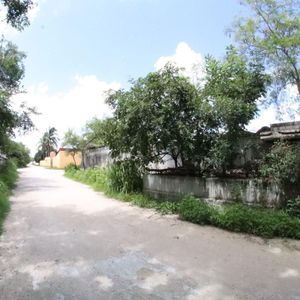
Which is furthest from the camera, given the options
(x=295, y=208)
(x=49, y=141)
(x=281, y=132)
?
(x=49, y=141)

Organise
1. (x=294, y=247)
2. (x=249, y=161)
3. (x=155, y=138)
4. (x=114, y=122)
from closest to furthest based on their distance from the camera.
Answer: (x=294, y=247) → (x=249, y=161) → (x=155, y=138) → (x=114, y=122)

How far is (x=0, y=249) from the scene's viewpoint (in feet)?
21.9

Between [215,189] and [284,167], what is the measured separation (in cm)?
220

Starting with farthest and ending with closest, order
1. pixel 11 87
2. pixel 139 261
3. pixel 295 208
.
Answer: pixel 11 87, pixel 295 208, pixel 139 261

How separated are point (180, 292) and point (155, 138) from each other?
630 centimetres

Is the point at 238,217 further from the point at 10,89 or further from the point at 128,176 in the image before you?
the point at 10,89

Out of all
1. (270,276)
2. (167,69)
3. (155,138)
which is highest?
(167,69)

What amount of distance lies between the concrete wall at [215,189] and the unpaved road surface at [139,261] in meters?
1.17

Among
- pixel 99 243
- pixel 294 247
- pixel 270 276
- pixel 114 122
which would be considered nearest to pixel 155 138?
pixel 114 122

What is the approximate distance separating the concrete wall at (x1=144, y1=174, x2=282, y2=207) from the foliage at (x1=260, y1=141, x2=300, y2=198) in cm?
22

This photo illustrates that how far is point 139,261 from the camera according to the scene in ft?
19.4

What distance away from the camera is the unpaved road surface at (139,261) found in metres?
4.68

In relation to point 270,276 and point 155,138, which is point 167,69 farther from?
point 270,276

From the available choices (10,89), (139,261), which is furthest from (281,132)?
(10,89)
